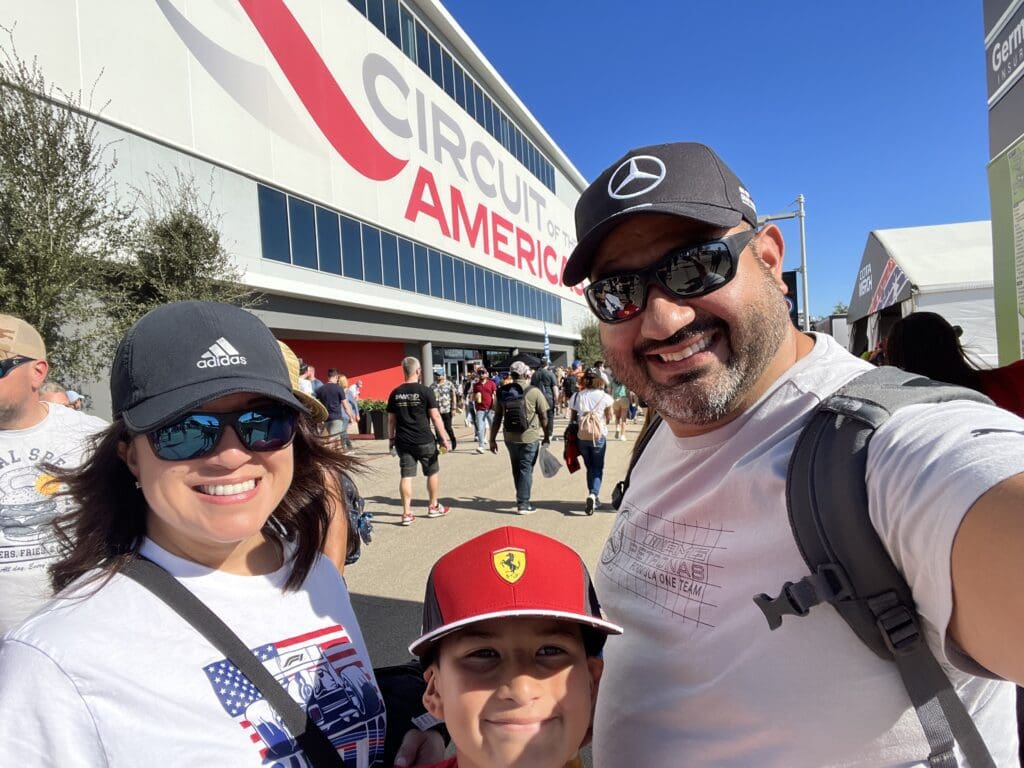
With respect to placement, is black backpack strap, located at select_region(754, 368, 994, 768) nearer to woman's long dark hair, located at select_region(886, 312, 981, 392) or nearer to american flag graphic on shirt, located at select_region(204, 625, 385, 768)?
american flag graphic on shirt, located at select_region(204, 625, 385, 768)

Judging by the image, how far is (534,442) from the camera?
24.7 feet

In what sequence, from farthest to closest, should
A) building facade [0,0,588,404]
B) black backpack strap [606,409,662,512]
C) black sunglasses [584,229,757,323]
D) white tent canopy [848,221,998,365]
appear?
building facade [0,0,588,404] < white tent canopy [848,221,998,365] < black backpack strap [606,409,662,512] < black sunglasses [584,229,757,323]

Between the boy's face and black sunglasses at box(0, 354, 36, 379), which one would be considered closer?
the boy's face

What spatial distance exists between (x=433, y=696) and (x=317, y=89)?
1831 centimetres

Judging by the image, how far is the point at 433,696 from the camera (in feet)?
3.88

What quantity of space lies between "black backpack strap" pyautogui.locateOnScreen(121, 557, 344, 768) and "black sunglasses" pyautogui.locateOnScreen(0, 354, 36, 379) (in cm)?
206

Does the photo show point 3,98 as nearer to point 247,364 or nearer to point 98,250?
point 98,250

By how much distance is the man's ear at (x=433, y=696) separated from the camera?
1157 mm

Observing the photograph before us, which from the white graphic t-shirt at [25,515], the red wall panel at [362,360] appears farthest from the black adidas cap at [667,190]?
the red wall panel at [362,360]

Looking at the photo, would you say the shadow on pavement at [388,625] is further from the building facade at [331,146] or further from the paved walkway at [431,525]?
the building facade at [331,146]

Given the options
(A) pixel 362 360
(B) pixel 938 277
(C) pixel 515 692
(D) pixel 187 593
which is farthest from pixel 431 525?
(A) pixel 362 360

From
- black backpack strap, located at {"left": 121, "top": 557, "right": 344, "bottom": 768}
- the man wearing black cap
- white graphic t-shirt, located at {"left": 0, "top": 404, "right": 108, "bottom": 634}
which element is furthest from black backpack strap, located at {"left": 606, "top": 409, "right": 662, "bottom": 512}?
white graphic t-shirt, located at {"left": 0, "top": 404, "right": 108, "bottom": 634}

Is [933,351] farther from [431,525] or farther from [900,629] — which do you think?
[431,525]

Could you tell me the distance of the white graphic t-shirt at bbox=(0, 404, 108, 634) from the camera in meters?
2.27
